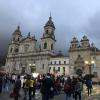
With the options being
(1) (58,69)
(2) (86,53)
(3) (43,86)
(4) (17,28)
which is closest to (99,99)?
(3) (43,86)

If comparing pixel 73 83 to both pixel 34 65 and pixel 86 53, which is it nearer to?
pixel 86 53

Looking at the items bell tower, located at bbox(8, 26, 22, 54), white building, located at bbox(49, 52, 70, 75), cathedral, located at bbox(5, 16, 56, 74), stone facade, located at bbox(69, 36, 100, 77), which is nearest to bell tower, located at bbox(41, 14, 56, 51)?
cathedral, located at bbox(5, 16, 56, 74)

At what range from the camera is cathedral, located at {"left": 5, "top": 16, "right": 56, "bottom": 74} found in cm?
6619

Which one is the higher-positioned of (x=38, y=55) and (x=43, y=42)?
(x=43, y=42)

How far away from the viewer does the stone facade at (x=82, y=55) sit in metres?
54.6

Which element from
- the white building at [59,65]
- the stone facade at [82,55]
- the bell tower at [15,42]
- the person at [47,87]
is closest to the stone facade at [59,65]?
the white building at [59,65]

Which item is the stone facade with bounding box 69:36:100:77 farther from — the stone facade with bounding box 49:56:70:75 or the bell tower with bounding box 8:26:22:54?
the bell tower with bounding box 8:26:22:54

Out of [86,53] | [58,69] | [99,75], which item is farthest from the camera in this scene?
[58,69]

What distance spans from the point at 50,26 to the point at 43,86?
199 ft

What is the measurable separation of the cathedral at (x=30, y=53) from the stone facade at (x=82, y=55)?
31.5 ft

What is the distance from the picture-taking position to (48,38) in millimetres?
67750

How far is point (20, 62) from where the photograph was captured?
239 ft

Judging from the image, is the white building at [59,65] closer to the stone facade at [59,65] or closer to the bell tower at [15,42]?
the stone facade at [59,65]

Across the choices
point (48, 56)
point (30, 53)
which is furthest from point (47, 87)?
point (30, 53)
